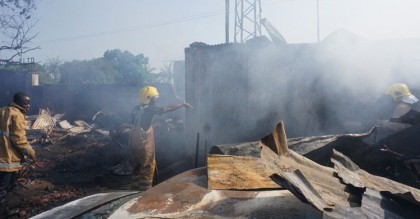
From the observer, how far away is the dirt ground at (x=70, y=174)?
5.83 metres

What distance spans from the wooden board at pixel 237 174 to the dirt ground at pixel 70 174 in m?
2.94

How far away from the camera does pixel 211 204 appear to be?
2195mm

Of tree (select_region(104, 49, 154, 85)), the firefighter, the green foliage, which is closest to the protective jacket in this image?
the firefighter

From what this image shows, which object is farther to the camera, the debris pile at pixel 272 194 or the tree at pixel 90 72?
the tree at pixel 90 72

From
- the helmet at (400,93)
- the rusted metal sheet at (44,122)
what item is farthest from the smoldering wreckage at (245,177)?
the rusted metal sheet at (44,122)

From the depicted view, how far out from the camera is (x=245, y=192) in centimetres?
238

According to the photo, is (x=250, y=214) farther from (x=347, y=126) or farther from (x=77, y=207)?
(x=347, y=126)

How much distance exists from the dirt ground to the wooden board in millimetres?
2941

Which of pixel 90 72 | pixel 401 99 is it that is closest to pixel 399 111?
pixel 401 99

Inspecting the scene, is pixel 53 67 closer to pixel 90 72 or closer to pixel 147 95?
pixel 90 72

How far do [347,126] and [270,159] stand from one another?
4.96m

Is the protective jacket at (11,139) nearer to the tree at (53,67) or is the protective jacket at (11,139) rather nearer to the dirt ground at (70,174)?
the dirt ground at (70,174)

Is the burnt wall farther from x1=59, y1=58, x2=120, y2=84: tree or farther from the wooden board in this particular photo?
x1=59, y1=58, x2=120, y2=84: tree

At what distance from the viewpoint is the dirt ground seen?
5.83 meters
